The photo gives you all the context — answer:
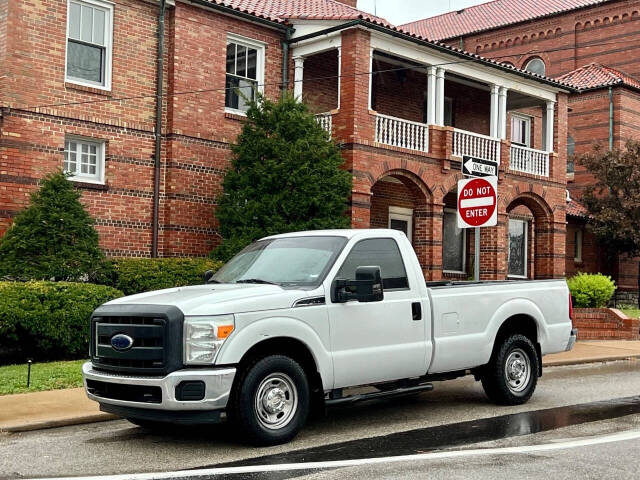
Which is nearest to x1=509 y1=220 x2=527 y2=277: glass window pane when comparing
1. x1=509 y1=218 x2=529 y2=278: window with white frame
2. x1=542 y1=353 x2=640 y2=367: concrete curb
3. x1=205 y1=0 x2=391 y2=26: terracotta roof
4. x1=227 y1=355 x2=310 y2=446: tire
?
x1=509 y1=218 x2=529 y2=278: window with white frame

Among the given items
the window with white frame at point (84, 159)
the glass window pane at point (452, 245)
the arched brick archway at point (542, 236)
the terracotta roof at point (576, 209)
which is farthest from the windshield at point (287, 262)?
the terracotta roof at point (576, 209)

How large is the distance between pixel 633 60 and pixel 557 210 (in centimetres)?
1321

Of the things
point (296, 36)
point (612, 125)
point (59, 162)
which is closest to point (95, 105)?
point (59, 162)

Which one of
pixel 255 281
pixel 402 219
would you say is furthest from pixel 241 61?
pixel 255 281

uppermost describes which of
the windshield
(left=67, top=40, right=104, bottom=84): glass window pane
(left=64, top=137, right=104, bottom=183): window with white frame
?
(left=67, top=40, right=104, bottom=84): glass window pane

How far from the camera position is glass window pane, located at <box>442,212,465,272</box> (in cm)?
2631

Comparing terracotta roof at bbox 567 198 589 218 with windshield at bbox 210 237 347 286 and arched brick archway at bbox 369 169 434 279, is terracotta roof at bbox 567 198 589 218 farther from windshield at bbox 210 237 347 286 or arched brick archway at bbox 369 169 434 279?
windshield at bbox 210 237 347 286

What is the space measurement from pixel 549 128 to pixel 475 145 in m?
3.77

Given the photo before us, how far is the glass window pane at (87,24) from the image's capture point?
57.9 feet

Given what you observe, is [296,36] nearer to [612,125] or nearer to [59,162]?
[59,162]

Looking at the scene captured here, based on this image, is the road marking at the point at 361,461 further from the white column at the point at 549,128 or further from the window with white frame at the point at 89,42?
the white column at the point at 549,128

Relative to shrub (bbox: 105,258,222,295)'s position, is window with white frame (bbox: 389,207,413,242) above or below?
above

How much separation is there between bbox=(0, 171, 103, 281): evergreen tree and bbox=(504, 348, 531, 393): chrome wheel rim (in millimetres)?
8297

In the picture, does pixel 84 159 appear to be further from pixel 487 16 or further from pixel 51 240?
pixel 487 16
